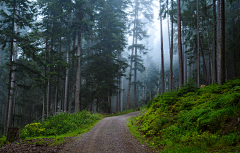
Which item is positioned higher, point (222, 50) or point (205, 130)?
point (222, 50)

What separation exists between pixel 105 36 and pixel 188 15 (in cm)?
1180

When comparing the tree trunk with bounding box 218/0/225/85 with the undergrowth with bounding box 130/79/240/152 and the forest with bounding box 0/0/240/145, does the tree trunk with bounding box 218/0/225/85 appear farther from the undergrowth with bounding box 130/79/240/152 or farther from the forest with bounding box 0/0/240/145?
the forest with bounding box 0/0/240/145

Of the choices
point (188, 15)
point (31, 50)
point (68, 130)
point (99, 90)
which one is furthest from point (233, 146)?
point (188, 15)

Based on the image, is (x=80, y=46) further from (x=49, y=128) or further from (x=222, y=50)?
(x=222, y=50)

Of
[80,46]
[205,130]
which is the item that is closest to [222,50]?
[205,130]

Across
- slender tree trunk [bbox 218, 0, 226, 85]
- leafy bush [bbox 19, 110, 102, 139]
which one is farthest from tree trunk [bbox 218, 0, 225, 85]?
leafy bush [bbox 19, 110, 102, 139]

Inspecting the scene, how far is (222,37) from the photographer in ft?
28.3

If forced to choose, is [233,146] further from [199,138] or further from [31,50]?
[31,50]

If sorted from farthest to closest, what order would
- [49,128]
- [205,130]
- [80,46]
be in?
[80,46] < [49,128] < [205,130]

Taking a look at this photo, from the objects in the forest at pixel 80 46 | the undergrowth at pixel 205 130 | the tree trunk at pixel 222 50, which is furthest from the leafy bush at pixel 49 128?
the tree trunk at pixel 222 50

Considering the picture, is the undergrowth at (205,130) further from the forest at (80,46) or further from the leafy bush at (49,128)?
the forest at (80,46)

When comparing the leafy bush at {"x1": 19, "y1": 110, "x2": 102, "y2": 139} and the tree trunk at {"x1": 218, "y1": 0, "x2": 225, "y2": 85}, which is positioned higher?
the tree trunk at {"x1": 218, "y1": 0, "x2": 225, "y2": 85}

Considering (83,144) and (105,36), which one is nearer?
(83,144)

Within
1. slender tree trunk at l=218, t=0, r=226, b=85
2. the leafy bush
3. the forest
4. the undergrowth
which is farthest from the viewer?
the forest
